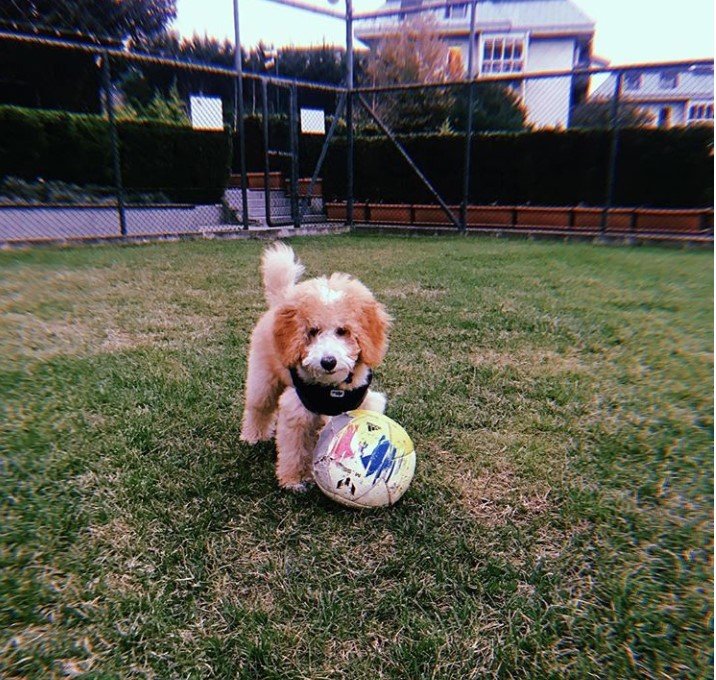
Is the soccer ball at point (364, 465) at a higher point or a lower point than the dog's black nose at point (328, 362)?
lower

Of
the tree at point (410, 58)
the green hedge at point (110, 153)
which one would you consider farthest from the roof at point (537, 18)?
the green hedge at point (110, 153)

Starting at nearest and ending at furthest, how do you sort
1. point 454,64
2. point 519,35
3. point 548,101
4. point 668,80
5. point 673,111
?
point 673,111 → point 668,80 → point 548,101 → point 454,64 → point 519,35

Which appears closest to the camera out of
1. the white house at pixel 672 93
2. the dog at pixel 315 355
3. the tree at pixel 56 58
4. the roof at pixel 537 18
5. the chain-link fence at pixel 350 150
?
the dog at pixel 315 355

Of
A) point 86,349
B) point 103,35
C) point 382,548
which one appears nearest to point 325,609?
point 382,548

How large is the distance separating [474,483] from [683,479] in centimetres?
82

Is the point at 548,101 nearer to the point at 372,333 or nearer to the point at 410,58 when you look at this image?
the point at 372,333

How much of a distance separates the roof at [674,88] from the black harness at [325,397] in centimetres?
912

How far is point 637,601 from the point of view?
5.33 feet

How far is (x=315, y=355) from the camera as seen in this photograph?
2049mm

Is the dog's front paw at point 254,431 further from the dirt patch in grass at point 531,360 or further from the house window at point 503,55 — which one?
the house window at point 503,55

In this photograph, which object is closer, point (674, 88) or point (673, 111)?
point (673, 111)

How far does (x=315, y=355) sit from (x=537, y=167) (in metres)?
10.7

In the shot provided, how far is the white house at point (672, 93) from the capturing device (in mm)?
9297

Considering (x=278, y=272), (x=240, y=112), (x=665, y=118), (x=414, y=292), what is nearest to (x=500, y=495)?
(x=278, y=272)
